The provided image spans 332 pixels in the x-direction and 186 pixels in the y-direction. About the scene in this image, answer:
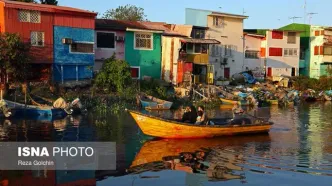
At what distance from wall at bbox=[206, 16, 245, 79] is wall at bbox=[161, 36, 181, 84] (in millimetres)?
6971

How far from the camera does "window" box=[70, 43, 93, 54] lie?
33.6m

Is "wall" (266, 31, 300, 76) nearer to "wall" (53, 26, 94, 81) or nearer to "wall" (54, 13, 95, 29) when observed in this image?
"wall" (54, 13, 95, 29)

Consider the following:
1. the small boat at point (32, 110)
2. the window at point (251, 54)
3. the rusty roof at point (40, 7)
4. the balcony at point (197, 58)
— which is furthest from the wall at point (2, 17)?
the window at point (251, 54)

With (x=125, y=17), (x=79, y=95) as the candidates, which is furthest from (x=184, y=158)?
(x=125, y=17)

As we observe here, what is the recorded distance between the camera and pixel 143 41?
1538 inches

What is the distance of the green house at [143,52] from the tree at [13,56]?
11328mm

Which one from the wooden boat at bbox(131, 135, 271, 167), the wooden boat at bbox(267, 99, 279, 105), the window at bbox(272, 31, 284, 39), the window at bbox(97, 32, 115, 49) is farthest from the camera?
the window at bbox(272, 31, 284, 39)

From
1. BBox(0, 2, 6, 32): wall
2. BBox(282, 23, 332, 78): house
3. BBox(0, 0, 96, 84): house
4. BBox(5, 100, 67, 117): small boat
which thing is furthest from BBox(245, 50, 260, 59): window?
BBox(5, 100, 67, 117): small boat

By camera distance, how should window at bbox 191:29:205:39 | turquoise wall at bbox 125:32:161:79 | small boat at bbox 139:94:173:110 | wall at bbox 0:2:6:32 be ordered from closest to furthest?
wall at bbox 0:2:6:32
small boat at bbox 139:94:173:110
turquoise wall at bbox 125:32:161:79
window at bbox 191:29:205:39

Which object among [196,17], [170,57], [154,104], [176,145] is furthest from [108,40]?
[176,145]

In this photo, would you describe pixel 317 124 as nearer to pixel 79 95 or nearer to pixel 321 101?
pixel 79 95

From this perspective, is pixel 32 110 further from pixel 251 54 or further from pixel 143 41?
pixel 251 54

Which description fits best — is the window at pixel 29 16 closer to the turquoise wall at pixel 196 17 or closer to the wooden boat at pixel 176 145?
the wooden boat at pixel 176 145

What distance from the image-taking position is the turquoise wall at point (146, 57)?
3838cm
